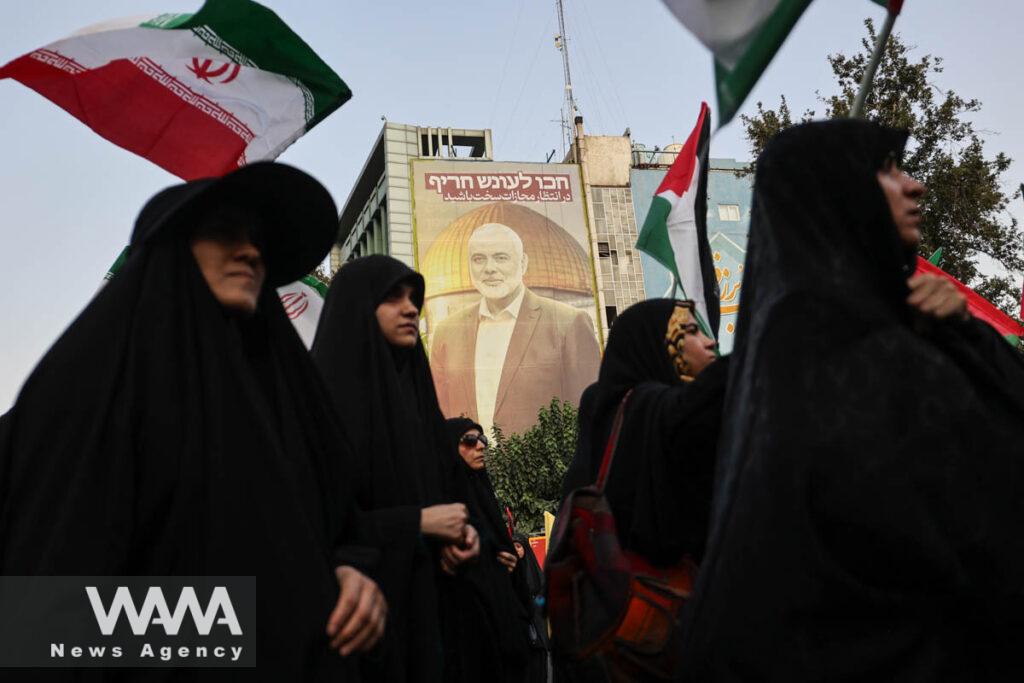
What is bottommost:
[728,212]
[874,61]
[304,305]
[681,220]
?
[874,61]

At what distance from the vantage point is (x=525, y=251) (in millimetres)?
29906

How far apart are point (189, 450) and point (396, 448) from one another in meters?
1.13

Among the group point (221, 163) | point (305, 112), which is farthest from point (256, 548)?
point (305, 112)

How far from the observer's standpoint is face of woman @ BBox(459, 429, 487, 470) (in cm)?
498

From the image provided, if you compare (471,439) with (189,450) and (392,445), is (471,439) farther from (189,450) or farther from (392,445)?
(189,450)

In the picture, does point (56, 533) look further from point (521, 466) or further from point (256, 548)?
point (521, 466)

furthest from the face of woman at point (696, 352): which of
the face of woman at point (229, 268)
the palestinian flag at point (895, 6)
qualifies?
the face of woman at point (229, 268)

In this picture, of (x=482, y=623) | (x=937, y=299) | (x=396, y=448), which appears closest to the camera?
(x=937, y=299)

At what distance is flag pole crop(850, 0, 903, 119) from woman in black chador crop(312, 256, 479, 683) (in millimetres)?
1501

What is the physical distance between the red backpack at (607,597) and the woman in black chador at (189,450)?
789 millimetres

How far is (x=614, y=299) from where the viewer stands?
109ft

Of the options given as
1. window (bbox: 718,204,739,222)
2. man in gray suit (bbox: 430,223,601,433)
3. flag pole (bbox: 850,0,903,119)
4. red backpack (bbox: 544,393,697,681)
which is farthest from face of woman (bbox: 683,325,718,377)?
window (bbox: 718,204,739,222)

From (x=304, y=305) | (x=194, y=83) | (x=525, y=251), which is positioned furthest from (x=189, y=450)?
(x=525, y=251)

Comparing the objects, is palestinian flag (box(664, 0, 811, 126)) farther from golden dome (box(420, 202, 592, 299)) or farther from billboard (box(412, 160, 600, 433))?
golden dome (box(420, 202, 592, 299))
